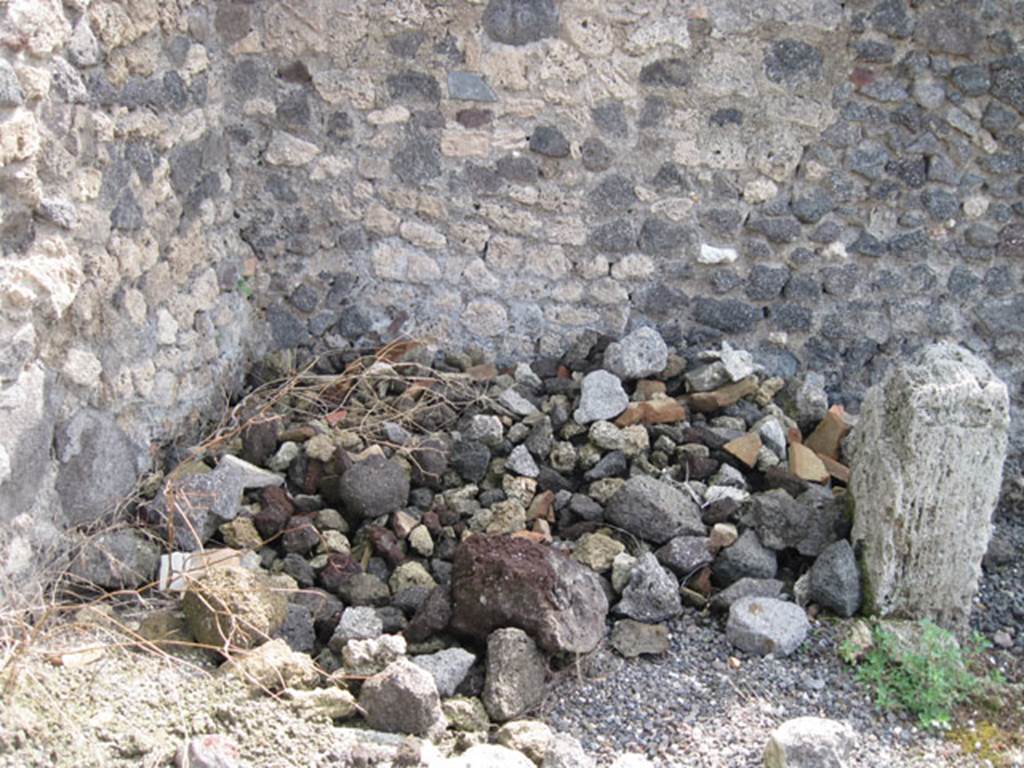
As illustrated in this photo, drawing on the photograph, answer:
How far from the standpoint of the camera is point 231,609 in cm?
362

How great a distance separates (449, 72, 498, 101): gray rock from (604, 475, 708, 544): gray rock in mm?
1625

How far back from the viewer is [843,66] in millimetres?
4852

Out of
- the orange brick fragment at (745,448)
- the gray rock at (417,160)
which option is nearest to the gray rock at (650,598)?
the orange brick fragment at (745,448)

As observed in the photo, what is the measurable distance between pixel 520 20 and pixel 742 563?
2.20 m

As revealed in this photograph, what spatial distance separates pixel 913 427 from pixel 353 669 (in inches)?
75.0

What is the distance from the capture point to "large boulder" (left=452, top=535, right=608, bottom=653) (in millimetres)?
3711

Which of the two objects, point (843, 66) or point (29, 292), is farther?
point (843, 66)

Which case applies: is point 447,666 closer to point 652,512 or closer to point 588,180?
point 652,512

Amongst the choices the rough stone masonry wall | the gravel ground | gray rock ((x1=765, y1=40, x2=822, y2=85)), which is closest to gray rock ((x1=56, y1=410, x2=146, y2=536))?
the rough stone masonry wall

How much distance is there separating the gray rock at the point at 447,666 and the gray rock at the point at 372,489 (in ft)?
2.44

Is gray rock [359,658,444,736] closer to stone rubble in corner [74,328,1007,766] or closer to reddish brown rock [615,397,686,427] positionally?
stone rubble in corner [74,328,1007,766]

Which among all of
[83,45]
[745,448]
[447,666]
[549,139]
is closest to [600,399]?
[745,448]

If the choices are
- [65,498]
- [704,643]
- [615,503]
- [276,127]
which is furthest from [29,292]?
[704,643]

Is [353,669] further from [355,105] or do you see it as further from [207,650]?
[355,105]
